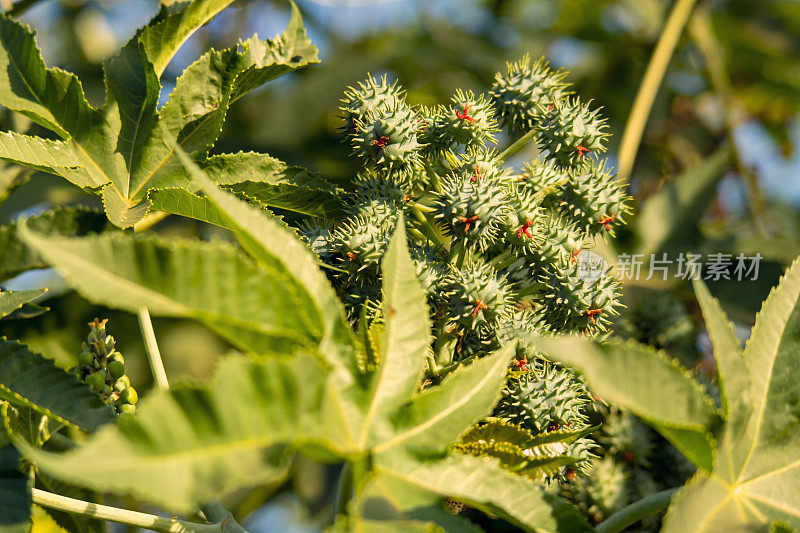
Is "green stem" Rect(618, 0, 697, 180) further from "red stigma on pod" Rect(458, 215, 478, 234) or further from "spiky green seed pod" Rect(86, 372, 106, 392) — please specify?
"spiky green seed pod" Rect(86, 372, 106, 392)

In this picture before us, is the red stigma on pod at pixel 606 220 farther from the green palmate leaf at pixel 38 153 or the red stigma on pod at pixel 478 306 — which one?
→ the green palmate leaf at pixel 38 153

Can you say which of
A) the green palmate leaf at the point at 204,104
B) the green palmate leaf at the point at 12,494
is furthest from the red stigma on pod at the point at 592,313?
the green palmate leaf at the point at 12,494

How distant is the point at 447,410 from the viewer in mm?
1086


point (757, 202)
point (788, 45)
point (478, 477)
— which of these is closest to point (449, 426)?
point (478, 477)

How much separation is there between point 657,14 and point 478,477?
4131 mm

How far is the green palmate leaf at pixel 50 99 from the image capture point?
1.59m

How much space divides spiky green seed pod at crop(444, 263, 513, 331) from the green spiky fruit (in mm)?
131

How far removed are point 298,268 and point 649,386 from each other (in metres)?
0.54

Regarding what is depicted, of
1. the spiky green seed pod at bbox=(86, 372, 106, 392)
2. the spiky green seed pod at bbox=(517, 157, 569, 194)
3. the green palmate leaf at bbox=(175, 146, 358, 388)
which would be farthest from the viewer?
the spiky green seed pod at bbox=(517, 157, 569, 194)

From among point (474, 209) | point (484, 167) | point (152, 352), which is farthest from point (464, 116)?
point (152, 352)

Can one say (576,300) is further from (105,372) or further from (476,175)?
(105,372)

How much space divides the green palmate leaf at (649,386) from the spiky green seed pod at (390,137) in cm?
64

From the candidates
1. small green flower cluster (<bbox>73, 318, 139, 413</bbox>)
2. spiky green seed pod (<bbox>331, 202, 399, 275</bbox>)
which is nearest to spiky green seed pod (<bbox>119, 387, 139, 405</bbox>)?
small green flower cluster (<bbox>73, 318, 139, 413</bbox>)

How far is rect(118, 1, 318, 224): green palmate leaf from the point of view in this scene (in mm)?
1631
